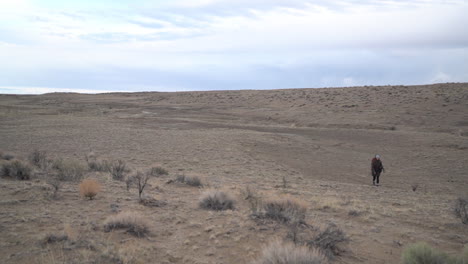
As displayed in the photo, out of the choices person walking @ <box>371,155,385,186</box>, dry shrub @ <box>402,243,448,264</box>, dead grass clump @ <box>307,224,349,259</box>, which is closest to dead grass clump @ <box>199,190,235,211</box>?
dead grass clump @ <box>307,224,349,259</box>

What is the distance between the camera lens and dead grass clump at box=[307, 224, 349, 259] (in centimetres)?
669

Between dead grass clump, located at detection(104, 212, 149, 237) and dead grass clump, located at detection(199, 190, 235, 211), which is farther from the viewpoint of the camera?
dead grass clump, located at detection(199, 190, 235, 211)

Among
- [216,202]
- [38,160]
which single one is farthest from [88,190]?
[38,160]

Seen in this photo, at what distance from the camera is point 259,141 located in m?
30.8

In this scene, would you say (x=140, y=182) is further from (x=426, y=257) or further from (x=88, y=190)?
(x=426, y=257)

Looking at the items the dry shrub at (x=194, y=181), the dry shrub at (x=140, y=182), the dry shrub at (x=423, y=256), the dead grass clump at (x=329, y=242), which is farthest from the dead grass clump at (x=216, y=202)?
the dry shrub at (x=423, y=256)

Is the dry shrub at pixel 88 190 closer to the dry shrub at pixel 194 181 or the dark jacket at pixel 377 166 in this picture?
the dry shrub at pixel 194 181

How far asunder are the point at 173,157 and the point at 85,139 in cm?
949

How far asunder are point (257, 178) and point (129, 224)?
12.1 m

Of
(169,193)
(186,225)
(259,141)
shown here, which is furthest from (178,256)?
(259,141)

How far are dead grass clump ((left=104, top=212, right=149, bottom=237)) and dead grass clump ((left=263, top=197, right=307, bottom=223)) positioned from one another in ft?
9.37

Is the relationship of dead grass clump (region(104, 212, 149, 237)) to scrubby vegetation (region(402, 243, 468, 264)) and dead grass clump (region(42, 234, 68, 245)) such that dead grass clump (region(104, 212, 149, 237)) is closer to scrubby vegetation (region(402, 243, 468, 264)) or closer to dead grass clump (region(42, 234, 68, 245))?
dead grass clump (region(42, 234, 68, 245))

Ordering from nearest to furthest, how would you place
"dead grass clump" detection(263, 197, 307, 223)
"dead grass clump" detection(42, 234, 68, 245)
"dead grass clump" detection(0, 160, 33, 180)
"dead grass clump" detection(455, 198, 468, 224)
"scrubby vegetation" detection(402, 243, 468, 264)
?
"scrubby vegetation" detection(402, 243, 468, 264), "dead grass clump" detection(42, 234, 68, 245), "dead grass clump" detection(263, 197, 307, 223), "dead grass clump" detection(455, 198, 468, 224), "dead grass clump" detection(0, 160, 33, 180)

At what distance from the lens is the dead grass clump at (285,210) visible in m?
8.39
